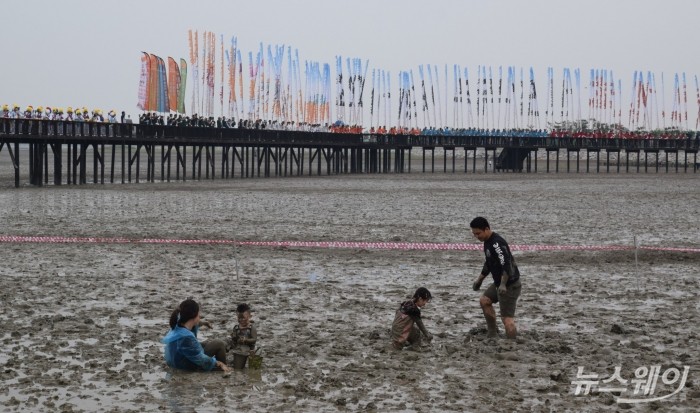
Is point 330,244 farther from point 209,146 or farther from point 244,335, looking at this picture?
point 209,146

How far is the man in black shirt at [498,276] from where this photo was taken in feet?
43.8

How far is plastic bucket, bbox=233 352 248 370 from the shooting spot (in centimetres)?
1216

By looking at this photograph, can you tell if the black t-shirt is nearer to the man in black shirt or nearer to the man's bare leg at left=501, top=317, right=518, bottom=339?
the man in black shirt

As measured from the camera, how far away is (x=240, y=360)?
12180 mm

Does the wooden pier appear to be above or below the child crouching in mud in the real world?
above

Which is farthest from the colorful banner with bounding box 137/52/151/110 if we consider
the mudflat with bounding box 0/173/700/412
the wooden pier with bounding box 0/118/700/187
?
the mudflat with bounding box 0/173/700/412

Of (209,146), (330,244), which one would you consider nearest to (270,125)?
(209,146)

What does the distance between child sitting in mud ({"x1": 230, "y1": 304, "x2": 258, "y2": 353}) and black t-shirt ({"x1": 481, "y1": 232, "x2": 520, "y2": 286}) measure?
9.58ft

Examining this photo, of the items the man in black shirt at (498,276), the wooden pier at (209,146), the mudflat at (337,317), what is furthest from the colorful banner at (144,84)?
the man in black shirt at (498,276)
